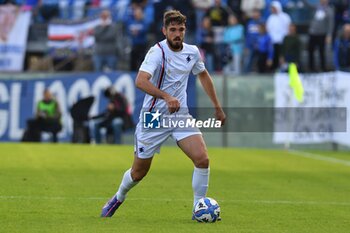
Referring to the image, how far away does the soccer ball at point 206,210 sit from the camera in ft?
36.6

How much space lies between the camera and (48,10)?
99.7 ft

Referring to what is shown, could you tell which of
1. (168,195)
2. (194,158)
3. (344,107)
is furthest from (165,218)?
(344,107)

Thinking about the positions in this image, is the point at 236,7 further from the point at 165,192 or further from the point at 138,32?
the point at 165,192

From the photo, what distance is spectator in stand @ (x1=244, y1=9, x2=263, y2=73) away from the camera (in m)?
29.0

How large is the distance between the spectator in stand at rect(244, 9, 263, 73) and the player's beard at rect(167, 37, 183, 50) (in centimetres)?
1778

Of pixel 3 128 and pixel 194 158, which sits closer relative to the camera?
pixel 194 158

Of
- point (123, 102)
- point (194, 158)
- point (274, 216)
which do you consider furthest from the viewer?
point (123, 102)

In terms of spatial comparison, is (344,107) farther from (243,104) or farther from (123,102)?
(123,102)

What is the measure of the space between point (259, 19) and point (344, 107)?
13.5 ft

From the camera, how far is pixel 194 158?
11.2 metres

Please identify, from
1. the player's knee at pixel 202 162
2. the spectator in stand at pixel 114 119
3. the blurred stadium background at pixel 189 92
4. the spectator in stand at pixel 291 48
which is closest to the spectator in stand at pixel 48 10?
the blurred stadium background at pixel 189 92

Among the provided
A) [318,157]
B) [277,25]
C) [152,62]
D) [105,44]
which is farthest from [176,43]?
[277,25]

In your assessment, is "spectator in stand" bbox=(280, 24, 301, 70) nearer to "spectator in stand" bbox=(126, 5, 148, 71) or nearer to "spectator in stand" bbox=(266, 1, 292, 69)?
"spectator in stand" bbox=(266, 1, 292, 69)

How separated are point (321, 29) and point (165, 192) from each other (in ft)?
48.7
